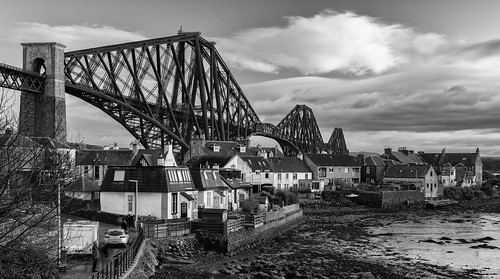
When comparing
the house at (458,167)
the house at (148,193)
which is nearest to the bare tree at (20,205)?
the house at (148,193)

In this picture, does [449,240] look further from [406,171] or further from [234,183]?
[406,171]

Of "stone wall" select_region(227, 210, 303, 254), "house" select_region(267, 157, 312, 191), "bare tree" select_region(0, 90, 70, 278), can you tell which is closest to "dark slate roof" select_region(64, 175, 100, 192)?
"stone wall" select_region(227, 210, 303, 254)

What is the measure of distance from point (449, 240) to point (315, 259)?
1984 cm

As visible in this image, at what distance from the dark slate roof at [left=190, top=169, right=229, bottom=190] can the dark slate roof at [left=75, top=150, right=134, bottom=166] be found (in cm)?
1556

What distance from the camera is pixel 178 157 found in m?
93.7

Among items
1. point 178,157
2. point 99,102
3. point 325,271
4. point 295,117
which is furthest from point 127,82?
point 295,117

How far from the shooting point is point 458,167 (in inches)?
5335

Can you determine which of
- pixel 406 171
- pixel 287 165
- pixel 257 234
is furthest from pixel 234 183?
pixel 406 171

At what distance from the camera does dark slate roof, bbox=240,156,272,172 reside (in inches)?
3415

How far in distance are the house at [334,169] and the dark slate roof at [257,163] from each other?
1603 cm

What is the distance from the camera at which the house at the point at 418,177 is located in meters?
107

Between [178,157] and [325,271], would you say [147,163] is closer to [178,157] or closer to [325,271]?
[325,271]

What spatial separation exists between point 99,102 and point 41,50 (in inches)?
695

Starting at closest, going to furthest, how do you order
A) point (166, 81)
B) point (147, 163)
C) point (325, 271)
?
1. point (325, 271)
2. point (147, 163)
3. point (166, 81)
